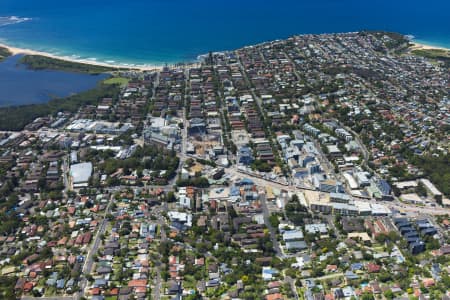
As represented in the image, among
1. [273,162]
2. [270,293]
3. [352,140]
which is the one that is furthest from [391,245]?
[352,140]

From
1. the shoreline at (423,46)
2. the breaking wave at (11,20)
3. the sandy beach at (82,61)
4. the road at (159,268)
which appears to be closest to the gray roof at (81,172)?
the road at (159,268)

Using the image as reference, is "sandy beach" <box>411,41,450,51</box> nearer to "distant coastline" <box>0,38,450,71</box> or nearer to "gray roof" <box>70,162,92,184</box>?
"distant coastline" <box>0,38,450,71</box>

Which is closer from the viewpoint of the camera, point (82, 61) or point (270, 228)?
point (270, 228)

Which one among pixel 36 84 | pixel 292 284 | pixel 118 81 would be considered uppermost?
pixel 118 81

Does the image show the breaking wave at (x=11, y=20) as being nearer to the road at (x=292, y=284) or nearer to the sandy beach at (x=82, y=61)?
the sandy beach at (x=82, y=61)

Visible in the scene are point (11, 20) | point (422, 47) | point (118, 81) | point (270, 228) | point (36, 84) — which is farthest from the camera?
point (11, 20)

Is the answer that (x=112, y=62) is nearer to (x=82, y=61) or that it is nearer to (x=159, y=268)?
(x=82, y=61)

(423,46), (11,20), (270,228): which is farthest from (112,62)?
(423,46)

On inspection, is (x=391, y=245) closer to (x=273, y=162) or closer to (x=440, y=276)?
(x=440, y=276)

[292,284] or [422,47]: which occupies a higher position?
[422,47]
